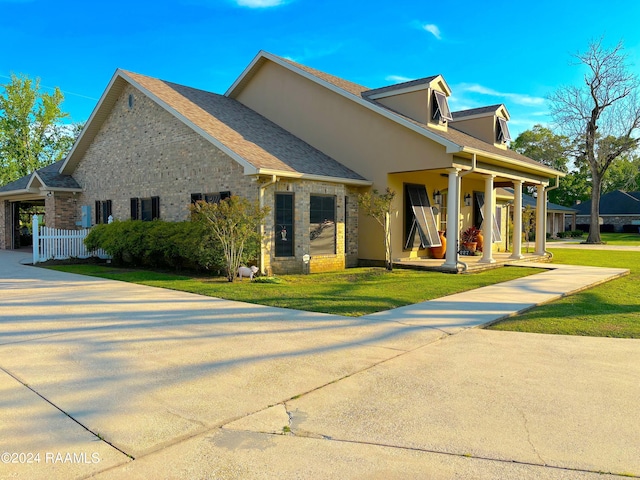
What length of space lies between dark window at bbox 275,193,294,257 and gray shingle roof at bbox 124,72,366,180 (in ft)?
2.85

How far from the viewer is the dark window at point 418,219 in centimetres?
1544

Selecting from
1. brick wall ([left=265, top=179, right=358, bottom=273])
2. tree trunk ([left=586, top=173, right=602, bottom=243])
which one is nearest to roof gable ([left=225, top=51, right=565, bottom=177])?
brick wall ([left=265, top=179, right=358, bottom=273])

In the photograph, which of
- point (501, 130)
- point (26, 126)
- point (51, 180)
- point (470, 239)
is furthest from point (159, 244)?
point (26, 126)

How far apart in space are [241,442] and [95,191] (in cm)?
1813

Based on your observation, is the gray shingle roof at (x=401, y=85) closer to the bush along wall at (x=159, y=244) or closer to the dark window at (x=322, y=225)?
the dark window at (x=322, y=225)

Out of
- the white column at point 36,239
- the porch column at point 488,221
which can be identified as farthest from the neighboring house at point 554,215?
Answer: the white column at point 36,239

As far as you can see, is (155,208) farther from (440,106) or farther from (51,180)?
(440,106)

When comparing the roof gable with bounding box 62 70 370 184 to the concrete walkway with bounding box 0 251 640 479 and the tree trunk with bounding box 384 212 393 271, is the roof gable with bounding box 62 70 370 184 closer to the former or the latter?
the tree trunk with bounding box 384 212 393 271

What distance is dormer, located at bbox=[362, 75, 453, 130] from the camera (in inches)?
590

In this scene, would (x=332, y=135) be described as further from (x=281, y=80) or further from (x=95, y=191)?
(x=95, y=191)

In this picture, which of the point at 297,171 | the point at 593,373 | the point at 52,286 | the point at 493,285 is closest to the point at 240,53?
the point at 297,171

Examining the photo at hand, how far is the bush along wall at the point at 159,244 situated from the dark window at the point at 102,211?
2327 millimetres

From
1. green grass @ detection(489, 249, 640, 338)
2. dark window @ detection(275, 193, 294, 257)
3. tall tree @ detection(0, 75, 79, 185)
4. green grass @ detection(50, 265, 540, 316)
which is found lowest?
green grass @ detection(489, 249, 640, 338)

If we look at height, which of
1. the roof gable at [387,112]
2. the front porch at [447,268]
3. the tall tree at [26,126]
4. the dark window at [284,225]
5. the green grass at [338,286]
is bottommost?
the green grass at [338,286]
